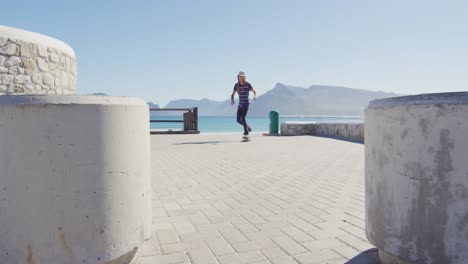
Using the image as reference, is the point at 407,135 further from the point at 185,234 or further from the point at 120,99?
the point at 185,234

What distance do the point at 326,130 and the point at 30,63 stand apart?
1128 centimetres

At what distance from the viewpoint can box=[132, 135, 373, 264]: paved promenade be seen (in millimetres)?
2557

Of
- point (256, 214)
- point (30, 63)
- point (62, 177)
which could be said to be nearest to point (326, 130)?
point (30, 63)

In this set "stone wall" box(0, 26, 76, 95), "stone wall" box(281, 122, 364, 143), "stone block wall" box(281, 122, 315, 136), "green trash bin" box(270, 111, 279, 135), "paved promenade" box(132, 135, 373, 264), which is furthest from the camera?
"green trash bin" box(270, 111, 279, 135)

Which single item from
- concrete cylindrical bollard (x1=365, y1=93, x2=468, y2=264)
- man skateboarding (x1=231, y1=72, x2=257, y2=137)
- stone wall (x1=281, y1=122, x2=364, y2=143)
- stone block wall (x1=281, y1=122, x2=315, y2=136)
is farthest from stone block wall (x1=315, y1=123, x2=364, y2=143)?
concrete cylindrical bollard (x1=365, y1=93, x2=468, y2=264)

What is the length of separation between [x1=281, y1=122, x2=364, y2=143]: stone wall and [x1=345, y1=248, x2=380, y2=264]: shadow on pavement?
32.8ft

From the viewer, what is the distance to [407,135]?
1.85 meters

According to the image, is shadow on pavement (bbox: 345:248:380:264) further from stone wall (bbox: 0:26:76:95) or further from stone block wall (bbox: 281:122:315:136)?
stone block wall (bbox: 281:122:315:136)

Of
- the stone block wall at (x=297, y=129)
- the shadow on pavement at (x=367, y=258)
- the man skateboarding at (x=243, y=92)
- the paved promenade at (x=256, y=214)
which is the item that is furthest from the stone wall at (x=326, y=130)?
the shadow on pavement at (x=367, y=258)

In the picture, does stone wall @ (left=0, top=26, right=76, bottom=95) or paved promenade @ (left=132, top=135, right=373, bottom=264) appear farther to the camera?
stone wall @ (left=0, top=26, right=76, bottom=95)

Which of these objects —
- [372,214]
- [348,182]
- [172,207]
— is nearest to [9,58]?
[172,207]

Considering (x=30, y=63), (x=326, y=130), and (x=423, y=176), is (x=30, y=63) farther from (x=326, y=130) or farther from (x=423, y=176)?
(x=326, y=130)

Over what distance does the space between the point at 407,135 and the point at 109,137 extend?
1.68m

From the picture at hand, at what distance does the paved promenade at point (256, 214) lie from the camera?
2.56m
